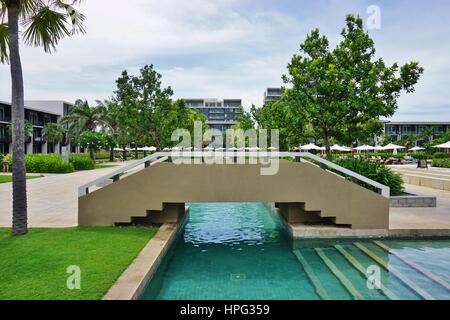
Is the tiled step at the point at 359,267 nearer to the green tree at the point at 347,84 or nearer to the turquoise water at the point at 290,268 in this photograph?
the turquoise water at the point at 290,268

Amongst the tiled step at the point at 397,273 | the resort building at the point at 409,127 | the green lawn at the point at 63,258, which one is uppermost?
the resort building at the point at 409,127

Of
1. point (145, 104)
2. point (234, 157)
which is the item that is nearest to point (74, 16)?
point (234, 157)

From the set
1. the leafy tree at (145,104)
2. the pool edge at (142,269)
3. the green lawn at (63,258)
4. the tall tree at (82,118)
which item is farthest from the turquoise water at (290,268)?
the tall tree at (82,118)

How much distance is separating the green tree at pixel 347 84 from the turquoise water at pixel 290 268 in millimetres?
9163

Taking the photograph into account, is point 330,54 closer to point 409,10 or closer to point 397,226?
point 409,10

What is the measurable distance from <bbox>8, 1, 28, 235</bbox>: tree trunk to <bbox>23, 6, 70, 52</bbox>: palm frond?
75 centimetres

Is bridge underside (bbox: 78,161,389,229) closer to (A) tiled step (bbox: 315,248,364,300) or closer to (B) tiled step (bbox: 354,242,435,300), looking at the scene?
(B) tiled step (bbox: 354,242,435,300)

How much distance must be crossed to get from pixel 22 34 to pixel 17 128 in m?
3.08

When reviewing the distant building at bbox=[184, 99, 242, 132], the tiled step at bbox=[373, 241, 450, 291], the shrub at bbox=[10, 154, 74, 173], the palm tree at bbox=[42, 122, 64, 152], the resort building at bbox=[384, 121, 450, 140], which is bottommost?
the tiled step at bbox=[373, 241, 450, 291]

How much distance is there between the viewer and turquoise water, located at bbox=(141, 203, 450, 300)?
749 cm

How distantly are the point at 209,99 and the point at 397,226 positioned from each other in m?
177

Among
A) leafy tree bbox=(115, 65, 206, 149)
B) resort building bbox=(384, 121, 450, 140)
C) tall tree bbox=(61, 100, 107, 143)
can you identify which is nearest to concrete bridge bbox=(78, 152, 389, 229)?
leafy tree bbox=(115, 65, 206, 149)

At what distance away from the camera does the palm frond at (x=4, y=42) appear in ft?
36.1
